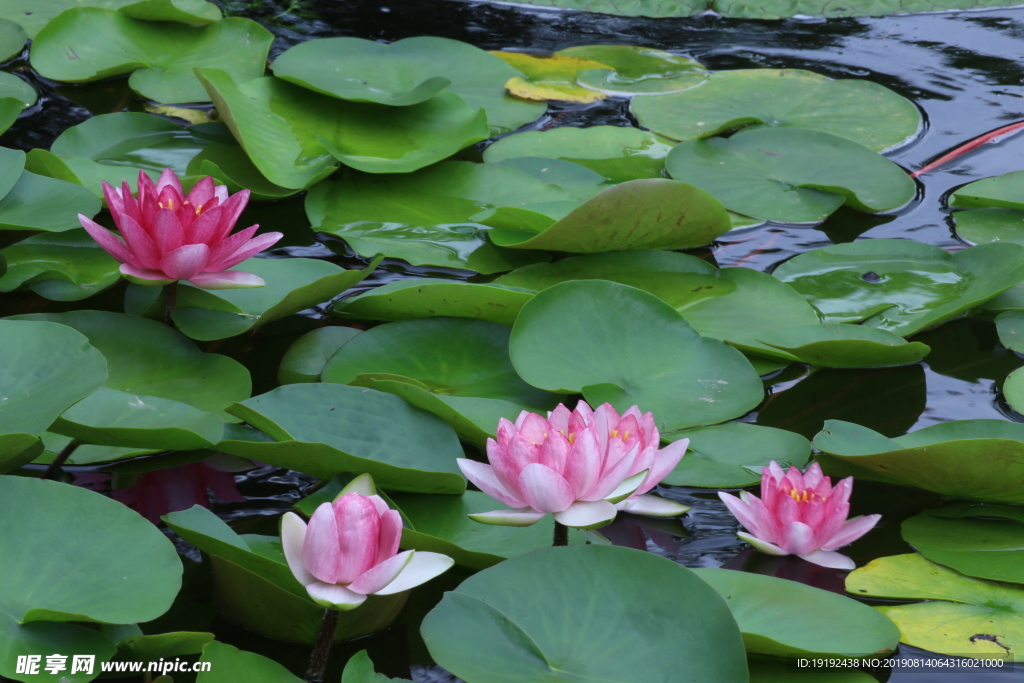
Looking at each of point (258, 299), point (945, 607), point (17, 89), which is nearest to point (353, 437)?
point (258, 299)

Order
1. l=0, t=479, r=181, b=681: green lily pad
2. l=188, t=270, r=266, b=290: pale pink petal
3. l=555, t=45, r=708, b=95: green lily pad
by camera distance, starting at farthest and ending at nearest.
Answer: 1. l=555, t=45, r=708, b=95: green lily pad
2. l=188, t=270, r=266, b=290: pale pink petal
3. l=0, t=479, r=181, b=681: green lily pad

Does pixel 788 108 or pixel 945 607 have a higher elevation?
pixel 788 108

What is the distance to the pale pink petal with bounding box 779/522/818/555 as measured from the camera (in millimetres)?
1013

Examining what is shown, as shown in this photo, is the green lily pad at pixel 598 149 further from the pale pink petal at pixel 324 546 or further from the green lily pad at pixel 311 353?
the pale pink petal at pixel 324 546

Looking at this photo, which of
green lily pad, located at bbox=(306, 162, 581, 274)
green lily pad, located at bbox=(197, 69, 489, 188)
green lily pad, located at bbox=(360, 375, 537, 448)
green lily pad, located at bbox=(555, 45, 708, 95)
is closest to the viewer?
green lily pad, located at bbox=(360, 375, 537, 448)

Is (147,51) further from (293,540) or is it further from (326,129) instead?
(293,540)

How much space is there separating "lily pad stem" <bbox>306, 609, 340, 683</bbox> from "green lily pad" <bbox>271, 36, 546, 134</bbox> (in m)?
1.58

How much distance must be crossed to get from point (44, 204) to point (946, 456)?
1571mm

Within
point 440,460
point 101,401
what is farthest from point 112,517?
point 440,460

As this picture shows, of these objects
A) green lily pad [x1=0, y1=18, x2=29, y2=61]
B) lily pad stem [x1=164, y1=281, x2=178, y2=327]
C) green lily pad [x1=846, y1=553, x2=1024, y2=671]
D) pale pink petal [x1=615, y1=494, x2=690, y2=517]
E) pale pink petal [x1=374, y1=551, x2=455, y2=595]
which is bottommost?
green lily pad [x1=846, y1=553, x2=1024, y2=671]

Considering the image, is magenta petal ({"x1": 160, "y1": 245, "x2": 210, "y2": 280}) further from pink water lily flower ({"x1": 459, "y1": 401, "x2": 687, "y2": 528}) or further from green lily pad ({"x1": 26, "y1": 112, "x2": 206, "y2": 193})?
pink water lily flower ({"x1": 459, "y1": 401, "x2": 687, "y2": 528})

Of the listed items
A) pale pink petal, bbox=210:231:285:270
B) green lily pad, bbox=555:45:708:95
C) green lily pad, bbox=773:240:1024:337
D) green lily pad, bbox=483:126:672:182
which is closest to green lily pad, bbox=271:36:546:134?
green lily pad, bbox=483:126:672:182

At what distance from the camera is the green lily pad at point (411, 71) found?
2258mm

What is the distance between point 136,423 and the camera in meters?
1.01
